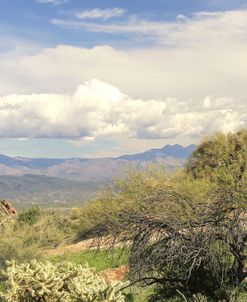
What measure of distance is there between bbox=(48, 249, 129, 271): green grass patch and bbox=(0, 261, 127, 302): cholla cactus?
21.7 m

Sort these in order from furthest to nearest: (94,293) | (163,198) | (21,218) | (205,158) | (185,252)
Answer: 1. (21,218)
2. (205,158)
3. (163,198)
4. (185,252)
5. (94,293)

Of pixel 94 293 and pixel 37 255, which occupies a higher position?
pixel 94 293

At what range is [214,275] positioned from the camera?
12.2 m

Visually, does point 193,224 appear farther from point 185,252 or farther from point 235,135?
point 235,135

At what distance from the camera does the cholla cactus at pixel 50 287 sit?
707 centimetres

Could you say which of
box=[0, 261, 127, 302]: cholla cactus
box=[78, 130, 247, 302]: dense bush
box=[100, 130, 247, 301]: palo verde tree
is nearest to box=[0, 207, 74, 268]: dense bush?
box=[78, 130, 247, 302]: dense bush

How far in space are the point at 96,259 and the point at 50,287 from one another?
2648 centimetres

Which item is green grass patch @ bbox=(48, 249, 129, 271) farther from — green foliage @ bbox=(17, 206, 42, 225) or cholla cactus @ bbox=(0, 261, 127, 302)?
green foliage @ bbox=(17, 206, 42, 225)

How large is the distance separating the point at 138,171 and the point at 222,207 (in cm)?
3472

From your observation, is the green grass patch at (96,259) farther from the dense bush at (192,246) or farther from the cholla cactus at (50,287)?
the cholla cactus at (50,287)

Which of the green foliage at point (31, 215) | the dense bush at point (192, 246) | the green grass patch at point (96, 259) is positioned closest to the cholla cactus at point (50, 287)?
the dense bush at point (192, 246)

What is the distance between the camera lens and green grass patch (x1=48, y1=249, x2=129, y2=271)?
30.0 metres

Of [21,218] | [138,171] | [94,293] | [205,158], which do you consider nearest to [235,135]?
[205,158]

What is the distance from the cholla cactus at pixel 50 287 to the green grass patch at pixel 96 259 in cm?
2173
